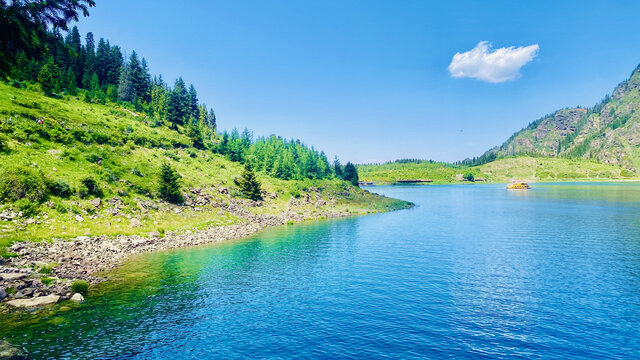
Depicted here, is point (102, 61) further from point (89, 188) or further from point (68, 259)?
point (68, 259)

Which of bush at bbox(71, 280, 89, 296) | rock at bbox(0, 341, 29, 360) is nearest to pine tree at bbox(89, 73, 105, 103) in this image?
bush at bbox(71, 280, 89, 296)

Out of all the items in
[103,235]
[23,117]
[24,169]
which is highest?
[23,117]

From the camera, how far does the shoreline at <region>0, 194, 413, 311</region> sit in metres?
26.3

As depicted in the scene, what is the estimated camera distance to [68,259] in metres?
35.0

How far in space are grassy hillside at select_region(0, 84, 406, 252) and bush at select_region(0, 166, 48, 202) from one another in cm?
11

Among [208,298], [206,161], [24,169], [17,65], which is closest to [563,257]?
[208,298]

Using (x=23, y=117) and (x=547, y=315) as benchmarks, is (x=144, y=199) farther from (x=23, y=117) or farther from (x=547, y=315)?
(x=547, y=315)

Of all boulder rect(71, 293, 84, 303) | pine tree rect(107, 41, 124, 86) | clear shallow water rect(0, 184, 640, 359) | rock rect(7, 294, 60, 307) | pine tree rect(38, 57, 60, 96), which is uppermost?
pine tree rect(107, 41, 124, 86)

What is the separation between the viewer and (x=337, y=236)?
203ft

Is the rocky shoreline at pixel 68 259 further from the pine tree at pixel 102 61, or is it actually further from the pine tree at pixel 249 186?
the pine tree at pixel 102 61

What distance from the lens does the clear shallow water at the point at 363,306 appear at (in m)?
19.9

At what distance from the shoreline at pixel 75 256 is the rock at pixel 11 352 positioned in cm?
832

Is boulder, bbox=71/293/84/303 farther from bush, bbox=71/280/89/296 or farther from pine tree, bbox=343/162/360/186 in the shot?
pine tree, bbox=343/162/360/186

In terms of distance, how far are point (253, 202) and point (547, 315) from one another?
73713 millimetres
